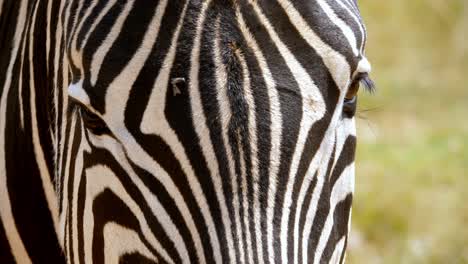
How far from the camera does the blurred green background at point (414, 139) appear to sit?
312 inches

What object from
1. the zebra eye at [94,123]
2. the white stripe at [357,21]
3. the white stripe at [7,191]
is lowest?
→ the white stripe at [7,191]

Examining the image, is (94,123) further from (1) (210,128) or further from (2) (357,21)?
(2) (357,21)

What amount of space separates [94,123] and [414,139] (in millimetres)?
8386

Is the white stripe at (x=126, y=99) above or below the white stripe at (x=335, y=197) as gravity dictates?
above

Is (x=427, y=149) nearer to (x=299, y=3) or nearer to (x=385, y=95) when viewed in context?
(x=385, y=95)

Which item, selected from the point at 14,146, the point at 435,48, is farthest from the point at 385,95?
the point at 14,146

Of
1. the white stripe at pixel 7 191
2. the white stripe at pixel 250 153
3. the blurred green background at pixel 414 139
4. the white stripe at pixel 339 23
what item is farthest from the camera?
the blurred green background at pixel 414 139

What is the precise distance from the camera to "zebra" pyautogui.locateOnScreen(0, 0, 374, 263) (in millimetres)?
2014

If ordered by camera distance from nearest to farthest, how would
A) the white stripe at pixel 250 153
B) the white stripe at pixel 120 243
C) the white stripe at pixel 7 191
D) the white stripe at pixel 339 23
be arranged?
the white stripe at pixel 250 153, the white stripe at pixel 120 243, the white stripe at pixel 339 23, the white stripe at pixel 7 191

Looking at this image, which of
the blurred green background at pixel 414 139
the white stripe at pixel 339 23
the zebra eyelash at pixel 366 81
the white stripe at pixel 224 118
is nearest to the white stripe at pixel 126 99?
the white stripe at pixel 224 118

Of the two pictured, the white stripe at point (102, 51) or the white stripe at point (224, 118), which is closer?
the white stripe at point (224, 118)

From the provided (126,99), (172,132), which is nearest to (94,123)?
(126,99)

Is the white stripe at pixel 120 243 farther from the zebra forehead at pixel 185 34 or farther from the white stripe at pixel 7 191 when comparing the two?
the white stripe at pixel 7 191

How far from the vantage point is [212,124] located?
79.5 inches
